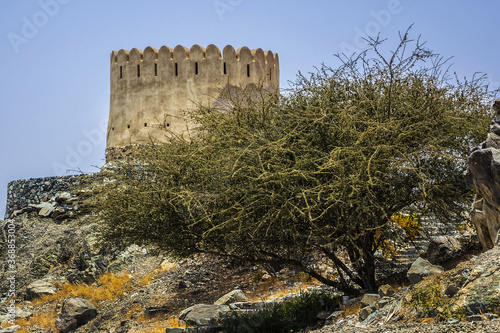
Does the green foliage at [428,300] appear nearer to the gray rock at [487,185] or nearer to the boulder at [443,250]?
the gray rock at [487,185]

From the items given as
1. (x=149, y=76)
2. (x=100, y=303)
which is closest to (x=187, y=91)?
(x=149, y=76)

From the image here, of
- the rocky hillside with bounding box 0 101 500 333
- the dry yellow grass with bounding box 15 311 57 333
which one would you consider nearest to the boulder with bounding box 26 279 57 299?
the rocky hillside with bounding box 0 101 500 333

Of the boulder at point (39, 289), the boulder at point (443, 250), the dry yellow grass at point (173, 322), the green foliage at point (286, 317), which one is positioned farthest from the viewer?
the boulder at point (39, 289)

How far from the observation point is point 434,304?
27.6 ft

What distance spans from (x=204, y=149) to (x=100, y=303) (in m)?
8.87

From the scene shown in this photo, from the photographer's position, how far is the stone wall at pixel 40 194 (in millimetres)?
27219

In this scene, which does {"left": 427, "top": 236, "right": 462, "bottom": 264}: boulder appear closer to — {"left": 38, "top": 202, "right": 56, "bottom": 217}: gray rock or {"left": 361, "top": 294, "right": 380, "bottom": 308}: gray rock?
{"left": 361, "top": 294, "right": 380, "bottom": 308}: gray rock

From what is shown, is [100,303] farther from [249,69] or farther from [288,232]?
[249,69]

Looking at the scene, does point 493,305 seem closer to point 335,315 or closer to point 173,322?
point 335,315

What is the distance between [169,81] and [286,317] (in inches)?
703

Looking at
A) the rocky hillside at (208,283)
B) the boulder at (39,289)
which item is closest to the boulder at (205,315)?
the rocky hillside at (208,283)

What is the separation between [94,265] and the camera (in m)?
22.2

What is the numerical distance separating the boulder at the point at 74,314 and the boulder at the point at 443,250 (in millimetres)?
10185

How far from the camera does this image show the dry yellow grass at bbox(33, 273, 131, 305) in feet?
65.8
